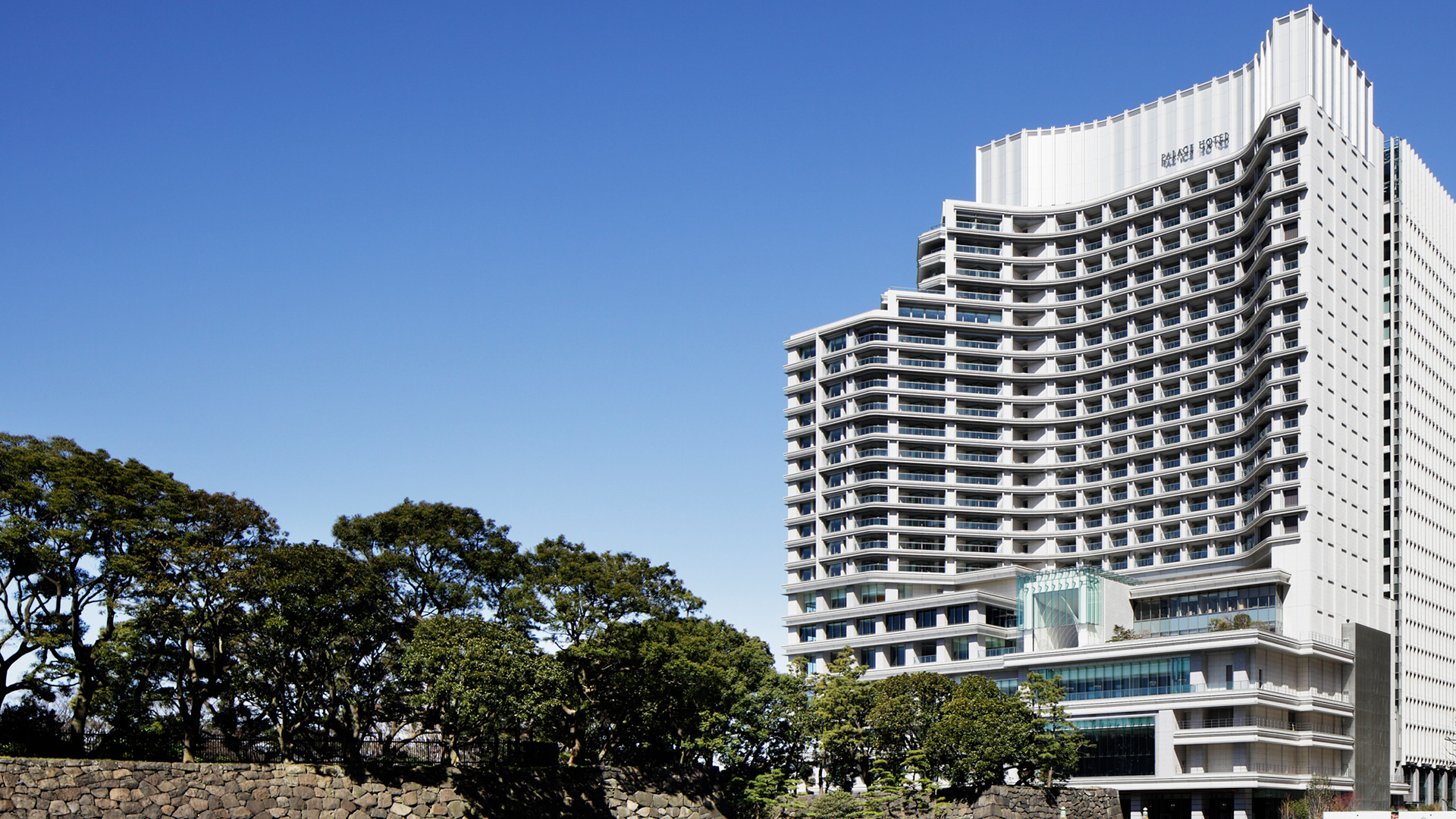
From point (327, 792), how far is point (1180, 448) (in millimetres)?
100850

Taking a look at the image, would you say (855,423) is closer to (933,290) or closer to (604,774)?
(933,290)

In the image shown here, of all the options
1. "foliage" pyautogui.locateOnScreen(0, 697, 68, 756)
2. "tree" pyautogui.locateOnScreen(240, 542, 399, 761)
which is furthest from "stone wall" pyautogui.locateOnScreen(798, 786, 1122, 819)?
"foliage" pyautogui.locateOnScreen(0, 697, 68, 756)

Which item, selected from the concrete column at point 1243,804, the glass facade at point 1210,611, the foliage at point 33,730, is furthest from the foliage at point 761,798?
the glass facade at point 1210,611

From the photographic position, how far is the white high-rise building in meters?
110

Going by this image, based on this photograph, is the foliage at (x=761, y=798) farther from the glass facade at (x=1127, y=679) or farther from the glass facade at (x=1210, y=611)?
the glass facade at (x=1210, y=611)

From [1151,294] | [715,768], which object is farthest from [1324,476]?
[715,768]

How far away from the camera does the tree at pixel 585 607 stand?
68750 mm

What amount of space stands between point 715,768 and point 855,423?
74421 millimetres

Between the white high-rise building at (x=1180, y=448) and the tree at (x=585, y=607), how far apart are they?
53431 mm

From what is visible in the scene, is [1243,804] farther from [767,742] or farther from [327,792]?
[327,792]

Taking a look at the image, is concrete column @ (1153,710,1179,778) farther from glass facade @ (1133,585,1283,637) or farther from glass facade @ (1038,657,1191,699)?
glass facade @ (1133,585,1283,637)

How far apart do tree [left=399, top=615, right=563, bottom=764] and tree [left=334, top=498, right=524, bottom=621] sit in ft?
12.6

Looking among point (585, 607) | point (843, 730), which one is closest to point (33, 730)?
point (585, 607)

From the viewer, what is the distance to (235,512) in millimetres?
62594
